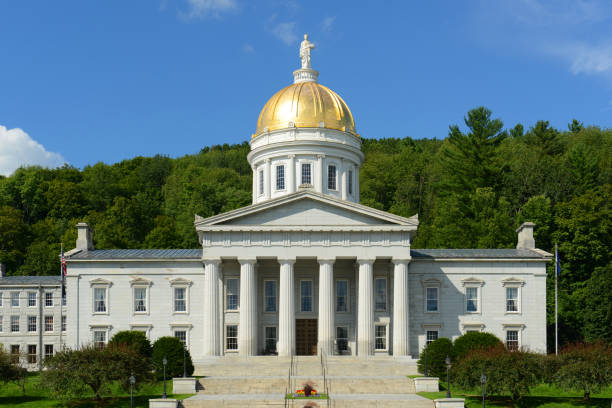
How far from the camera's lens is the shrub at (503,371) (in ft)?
121

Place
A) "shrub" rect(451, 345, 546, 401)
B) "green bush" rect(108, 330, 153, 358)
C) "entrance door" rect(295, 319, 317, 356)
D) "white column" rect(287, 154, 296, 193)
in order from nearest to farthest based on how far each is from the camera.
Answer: "shrub" rect(451, 345, 546, 401), "green bush" rect(108, 330, 153, 358), "entrance door" rect(295, 319, 317, 356), "white column" rect(287, 154, 296, 193)

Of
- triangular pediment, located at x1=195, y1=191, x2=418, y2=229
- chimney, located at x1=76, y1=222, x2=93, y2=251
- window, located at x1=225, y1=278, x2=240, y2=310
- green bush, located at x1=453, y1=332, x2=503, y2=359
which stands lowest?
green bush, located at x1=453, y1=332, x2=503, y2=359

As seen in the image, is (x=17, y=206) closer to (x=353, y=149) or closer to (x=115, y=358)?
(x=353, y=149)

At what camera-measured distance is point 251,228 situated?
2115 inches

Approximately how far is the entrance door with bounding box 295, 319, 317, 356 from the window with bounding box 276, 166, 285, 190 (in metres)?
12.4

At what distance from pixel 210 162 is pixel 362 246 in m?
79.1

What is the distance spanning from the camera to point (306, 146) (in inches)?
2516

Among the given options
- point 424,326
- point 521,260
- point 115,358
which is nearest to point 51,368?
point 115,358

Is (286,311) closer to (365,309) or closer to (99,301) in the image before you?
(365,309)

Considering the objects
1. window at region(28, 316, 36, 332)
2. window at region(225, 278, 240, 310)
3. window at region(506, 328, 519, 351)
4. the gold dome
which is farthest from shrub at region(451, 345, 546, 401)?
window at region(28, 316, 36, 332)

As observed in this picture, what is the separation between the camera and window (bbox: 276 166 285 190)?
2534 inches

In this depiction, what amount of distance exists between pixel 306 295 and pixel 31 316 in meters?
30.4

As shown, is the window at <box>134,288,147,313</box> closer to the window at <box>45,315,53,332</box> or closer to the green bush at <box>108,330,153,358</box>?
the green bush at <box>108,330,153,358</box>

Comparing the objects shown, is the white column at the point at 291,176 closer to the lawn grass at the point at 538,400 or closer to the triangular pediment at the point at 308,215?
the triangular pediment at the point at 308,215
